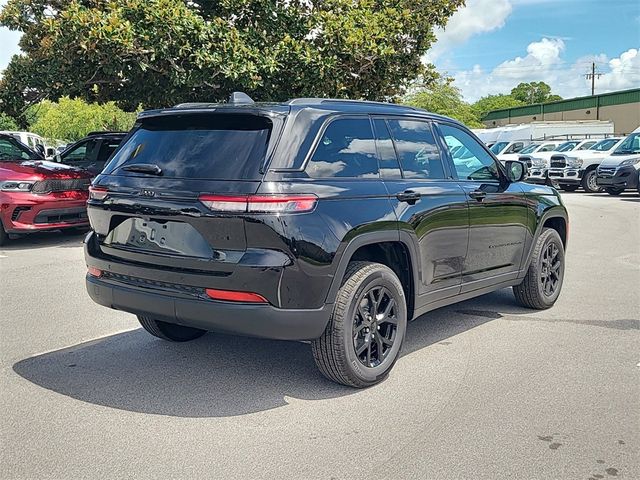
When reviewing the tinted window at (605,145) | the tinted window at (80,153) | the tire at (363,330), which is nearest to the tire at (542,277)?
the tire at (363,330)

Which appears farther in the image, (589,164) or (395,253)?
(589,164)

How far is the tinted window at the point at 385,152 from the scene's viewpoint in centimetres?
455

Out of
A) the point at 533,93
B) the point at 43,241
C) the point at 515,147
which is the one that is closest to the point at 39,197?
the point at 43,241

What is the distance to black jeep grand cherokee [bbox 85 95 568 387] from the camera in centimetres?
377

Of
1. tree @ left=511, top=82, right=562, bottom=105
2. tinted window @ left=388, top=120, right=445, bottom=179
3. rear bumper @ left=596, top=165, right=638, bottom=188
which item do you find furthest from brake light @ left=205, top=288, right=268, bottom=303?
tree @ left=511, top=82, right=562, bottom=105

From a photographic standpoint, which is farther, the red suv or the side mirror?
the red suv

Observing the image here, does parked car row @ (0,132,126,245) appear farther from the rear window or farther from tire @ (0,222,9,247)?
the rear window

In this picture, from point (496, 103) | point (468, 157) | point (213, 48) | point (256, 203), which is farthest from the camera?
point (496, 103)

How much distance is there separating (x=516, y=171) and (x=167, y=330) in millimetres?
3303

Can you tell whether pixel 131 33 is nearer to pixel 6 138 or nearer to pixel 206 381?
pixel 6 138

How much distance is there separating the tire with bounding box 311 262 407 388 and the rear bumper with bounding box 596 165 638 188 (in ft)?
54.3

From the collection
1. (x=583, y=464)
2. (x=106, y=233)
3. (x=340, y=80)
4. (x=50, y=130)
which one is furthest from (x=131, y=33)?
(x=50, y=130)

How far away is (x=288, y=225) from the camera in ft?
12.3

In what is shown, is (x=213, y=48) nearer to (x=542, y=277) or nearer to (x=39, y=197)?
(x=39, y=197)
